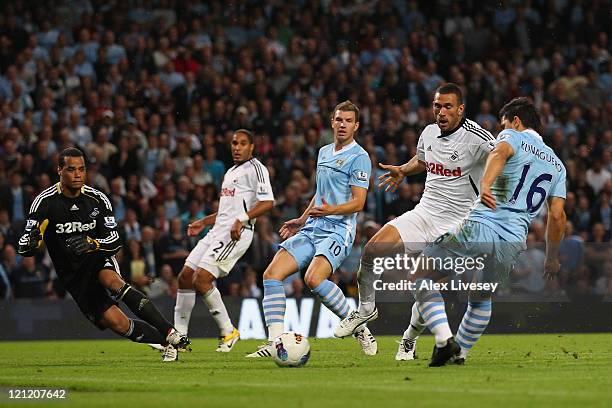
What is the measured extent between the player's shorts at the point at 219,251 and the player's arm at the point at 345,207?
3035 millimetres

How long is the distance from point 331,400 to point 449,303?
1056 cm

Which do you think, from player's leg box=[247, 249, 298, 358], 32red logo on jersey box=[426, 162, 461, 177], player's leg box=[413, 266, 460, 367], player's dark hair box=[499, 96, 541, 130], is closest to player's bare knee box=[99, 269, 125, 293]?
player's leg box=[247, 249, 298, 358]

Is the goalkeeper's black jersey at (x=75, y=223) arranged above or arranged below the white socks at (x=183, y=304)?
above

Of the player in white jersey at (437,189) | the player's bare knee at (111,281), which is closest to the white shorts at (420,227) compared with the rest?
the player in white jersey at (437,189)

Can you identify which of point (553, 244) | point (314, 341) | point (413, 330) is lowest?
point (314, 341)

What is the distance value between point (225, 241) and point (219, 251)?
0.16 meters

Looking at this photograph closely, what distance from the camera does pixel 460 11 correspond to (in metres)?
26.0

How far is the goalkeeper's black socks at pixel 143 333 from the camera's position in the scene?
37.1 ft

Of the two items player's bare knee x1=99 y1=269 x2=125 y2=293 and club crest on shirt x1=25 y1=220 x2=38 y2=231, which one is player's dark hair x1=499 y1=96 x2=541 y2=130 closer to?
player's bare knee x1=99 y1=269 x2=125 y2=293

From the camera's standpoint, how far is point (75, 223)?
11469mm

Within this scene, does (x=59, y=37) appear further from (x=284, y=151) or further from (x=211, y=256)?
A: (x=211, y=256)

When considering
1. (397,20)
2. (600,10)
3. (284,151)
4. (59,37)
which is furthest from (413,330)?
(600,10)

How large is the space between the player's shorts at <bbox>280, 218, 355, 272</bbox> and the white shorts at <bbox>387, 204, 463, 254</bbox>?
1.74 ft

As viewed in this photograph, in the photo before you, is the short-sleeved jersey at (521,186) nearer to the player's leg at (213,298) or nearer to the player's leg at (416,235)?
the player's leg at (416,235)
